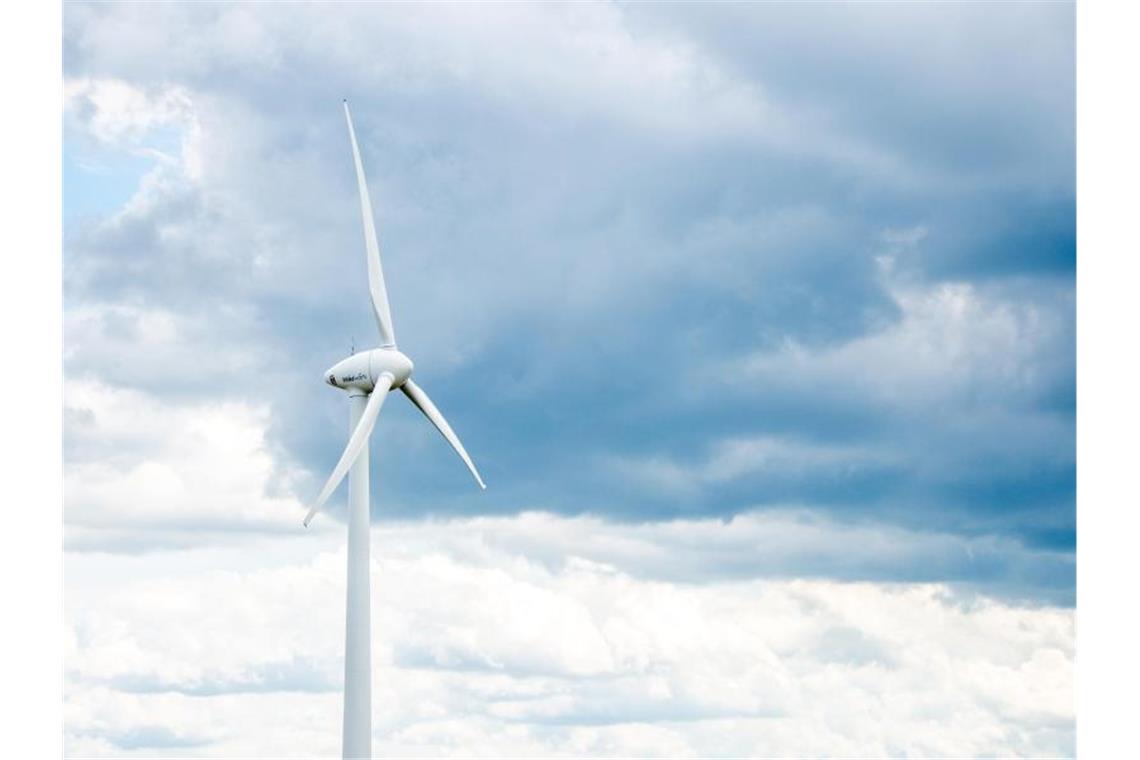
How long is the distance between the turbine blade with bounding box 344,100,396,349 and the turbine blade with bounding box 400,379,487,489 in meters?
2.12

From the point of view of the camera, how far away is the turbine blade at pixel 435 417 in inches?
2800

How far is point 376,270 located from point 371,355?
4.99 meters

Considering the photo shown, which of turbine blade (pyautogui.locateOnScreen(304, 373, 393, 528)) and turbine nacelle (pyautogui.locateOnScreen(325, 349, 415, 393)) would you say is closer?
turbine blade (pyautogui.locateOnScreen(304, 373, 393, 528))

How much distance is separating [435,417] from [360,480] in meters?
5.03

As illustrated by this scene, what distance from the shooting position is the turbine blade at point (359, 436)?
63562mm

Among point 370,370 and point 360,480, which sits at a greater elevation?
point 370,370

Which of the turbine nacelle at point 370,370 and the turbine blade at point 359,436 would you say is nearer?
the turbine blade at point 359,436

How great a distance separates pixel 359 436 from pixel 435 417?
5120 mm

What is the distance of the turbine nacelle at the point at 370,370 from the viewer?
6962 cm

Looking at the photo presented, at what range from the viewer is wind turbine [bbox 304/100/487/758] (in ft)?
220

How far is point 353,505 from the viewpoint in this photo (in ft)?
223

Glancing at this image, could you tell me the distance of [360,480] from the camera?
68188mm
